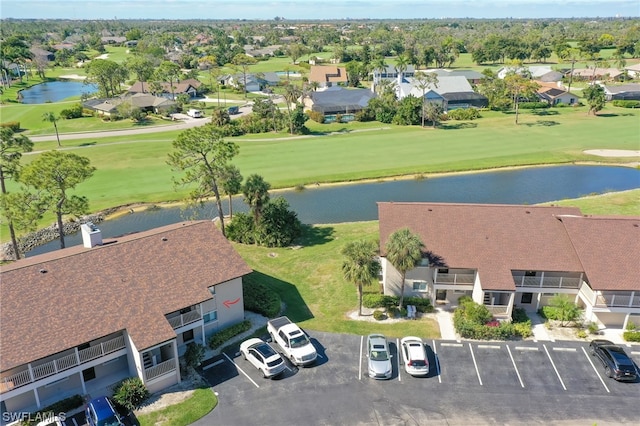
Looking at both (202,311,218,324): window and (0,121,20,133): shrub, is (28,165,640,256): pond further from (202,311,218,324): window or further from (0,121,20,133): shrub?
(0,121,20,133): shrub

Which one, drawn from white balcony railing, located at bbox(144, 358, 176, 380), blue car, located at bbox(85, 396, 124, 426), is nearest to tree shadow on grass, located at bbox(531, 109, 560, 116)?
white balcony railing, located at bbox(144, 358, 176, 380)

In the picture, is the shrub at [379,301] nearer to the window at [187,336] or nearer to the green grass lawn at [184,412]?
the window at [187,336]

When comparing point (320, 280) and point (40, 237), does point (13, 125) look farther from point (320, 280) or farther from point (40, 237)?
point (320, 280)

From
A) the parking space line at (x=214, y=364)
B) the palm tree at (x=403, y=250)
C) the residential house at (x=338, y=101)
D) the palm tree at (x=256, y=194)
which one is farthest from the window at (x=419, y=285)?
the residential house at (x=338, y=101)

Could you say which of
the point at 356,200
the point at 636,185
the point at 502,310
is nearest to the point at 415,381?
the point at 502,310

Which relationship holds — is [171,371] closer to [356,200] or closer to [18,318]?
[18,318]
